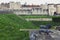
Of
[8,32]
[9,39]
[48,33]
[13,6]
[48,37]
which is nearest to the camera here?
[9,39]

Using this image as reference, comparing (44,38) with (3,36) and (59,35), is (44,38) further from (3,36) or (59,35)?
(3,36)

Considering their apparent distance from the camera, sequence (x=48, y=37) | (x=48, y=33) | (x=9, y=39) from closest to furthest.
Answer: (x=9, y=39)
(x=48, y=37)
(x=48, y=33)

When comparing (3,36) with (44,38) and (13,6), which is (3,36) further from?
(13,6)

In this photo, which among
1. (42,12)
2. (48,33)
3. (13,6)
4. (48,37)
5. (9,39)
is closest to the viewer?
(9,39)

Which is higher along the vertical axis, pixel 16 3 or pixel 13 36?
pixel 13 36

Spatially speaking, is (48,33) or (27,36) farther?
(48,33)

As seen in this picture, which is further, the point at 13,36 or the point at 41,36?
the point at 41,36

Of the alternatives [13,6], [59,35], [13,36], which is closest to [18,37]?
[13,36]

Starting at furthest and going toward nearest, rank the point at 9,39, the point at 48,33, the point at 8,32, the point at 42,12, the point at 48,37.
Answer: the point at 42,12
the point at 48,33
the point at 48,37
the point at 8,32
the point at 9,39

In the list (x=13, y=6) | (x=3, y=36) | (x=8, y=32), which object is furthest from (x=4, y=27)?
(x=13, y=6)
